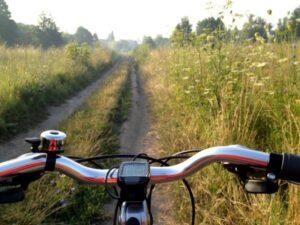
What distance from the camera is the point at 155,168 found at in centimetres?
127

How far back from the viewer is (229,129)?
3881mm

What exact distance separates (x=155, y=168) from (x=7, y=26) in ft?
145

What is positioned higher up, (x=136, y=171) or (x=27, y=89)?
(x=136, y=171)

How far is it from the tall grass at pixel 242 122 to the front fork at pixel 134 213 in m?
1.77

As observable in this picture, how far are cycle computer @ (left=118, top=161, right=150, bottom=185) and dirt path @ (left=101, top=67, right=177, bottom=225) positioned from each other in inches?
99.6

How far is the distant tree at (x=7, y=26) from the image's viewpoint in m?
40.8

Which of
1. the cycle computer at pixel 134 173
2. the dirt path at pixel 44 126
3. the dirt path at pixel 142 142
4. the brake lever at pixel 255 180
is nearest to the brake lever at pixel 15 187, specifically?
the cycle computer at pixel 134 173

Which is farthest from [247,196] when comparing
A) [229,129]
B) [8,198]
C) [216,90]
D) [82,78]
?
[82,78]

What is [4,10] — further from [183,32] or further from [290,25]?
[290,25]

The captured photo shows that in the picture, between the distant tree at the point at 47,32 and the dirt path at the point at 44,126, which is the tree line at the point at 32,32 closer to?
the distant tree at the point at 47,32

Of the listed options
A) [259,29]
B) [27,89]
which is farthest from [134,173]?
[27,89]

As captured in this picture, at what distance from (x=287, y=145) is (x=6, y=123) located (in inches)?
195

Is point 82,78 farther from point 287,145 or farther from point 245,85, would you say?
point 287,145

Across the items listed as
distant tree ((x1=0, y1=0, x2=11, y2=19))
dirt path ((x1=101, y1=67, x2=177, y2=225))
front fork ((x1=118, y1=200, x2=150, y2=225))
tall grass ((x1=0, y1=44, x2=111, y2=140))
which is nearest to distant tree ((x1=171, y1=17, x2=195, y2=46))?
dirt path ((x1=101, y1=67, x2=177, y2=225))
